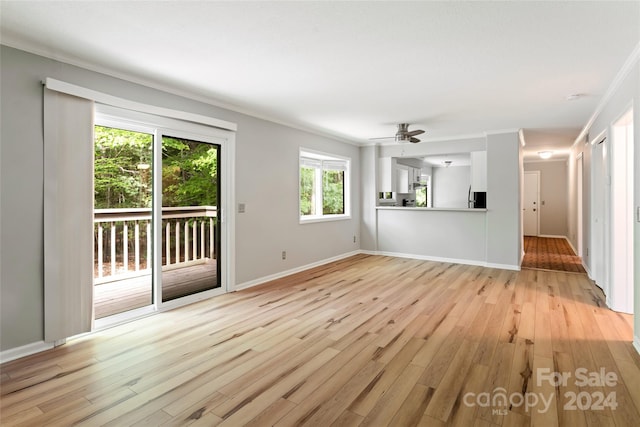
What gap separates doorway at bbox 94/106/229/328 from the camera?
3568 mm

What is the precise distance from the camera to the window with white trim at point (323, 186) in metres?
6.14

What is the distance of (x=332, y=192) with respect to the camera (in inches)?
270

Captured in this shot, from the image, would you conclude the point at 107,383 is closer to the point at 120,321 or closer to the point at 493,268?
the point at 120,321

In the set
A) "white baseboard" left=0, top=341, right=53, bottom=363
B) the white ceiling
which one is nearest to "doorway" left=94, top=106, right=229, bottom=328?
"white baseboard" left=0, top=341, right=53, bottom=363

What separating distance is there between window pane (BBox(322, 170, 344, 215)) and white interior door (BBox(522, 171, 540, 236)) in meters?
6.61

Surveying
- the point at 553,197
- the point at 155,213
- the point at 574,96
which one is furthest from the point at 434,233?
the point at 553,197

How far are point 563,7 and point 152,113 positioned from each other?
11.5 feet

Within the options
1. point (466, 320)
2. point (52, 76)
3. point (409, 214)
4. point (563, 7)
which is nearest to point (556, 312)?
point (466, 320)

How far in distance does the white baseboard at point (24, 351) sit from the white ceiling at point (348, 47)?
232 cm

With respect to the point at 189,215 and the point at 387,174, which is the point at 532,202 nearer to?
the point at 387,174

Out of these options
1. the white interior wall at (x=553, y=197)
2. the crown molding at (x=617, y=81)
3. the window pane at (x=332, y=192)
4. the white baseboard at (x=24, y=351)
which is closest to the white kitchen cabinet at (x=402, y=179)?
the window pane at (x=332, y=192)

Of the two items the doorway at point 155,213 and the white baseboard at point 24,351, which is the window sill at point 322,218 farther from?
the white baseboard at point 24,351

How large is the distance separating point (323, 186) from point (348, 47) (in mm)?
4103

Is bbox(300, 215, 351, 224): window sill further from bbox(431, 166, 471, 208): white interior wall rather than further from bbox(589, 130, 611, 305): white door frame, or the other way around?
bbox(589, 130, 611, 305): white door frame
